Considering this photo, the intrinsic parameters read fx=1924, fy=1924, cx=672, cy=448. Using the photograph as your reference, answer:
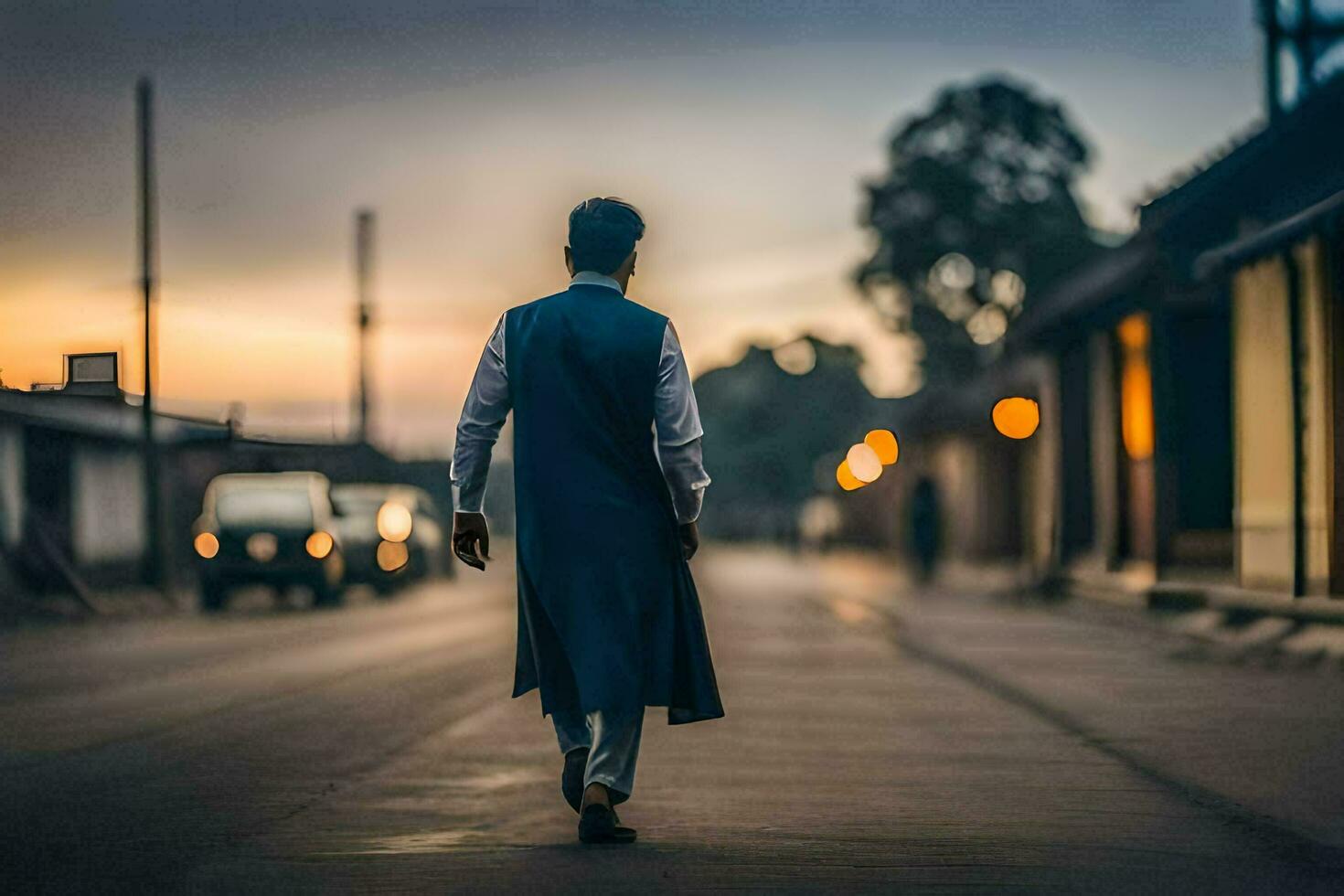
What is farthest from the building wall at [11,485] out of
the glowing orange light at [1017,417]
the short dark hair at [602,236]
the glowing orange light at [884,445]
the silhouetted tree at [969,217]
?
the silhouetted tree at [969,217]

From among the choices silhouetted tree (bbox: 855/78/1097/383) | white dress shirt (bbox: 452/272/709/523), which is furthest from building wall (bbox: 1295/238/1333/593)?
silhouetted tree (bbox: 855/78/1097/383)

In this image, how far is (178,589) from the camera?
105ft

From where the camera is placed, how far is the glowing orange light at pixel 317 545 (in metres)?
24.1

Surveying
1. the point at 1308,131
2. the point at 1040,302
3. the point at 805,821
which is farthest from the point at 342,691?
the point at 1040,302

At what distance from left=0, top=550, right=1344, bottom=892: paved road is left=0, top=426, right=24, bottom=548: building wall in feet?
42.5

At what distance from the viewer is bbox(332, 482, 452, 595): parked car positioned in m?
26.0

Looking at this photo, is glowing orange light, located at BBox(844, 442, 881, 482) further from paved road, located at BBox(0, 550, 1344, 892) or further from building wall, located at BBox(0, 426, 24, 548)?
paved road, located at BBox(0, 550, 1344, 892)

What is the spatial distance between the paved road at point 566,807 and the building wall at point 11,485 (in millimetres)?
12948

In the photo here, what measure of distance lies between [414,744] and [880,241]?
46737 mm

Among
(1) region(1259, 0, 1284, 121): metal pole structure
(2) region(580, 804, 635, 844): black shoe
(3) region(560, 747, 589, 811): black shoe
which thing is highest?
(1) region(1259, 0, 1284, 121): metal pole structure

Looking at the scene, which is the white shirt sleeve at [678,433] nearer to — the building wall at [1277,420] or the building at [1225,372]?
the building at [1225,372]

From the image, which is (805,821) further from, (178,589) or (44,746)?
(178,589)

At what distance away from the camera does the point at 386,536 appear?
28.0m

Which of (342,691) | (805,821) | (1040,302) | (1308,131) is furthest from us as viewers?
(1040,302)
